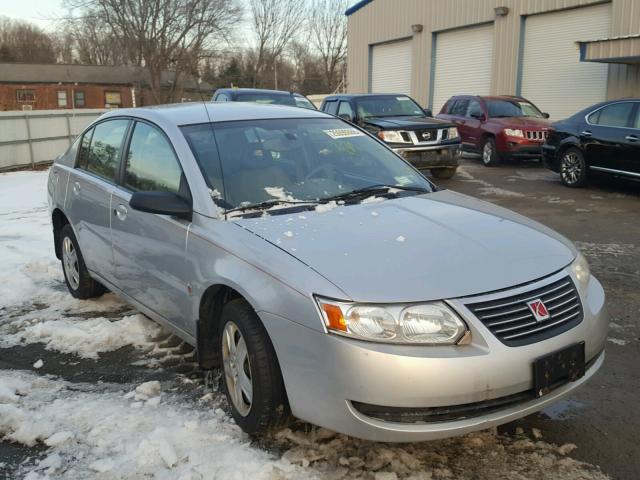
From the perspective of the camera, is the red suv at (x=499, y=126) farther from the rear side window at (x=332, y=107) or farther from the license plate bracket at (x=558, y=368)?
the license plate bracket at (x=558, y=368)

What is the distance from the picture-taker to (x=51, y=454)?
304 cm

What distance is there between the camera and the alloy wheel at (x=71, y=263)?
5.31 meters

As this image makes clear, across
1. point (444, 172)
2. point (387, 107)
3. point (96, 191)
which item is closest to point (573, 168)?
point (444, 172)

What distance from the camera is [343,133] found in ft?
14.2

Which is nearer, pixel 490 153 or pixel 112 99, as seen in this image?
pixel 490 153

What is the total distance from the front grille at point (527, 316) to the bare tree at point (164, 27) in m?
44.7

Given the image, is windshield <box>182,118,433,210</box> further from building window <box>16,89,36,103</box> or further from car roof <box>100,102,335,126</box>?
building window <box>16,89,36,103</box>

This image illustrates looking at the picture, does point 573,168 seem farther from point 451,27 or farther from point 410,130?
point 451,27

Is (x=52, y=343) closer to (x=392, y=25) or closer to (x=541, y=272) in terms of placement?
(x=541, y=272)

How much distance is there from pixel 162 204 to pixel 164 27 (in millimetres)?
45069

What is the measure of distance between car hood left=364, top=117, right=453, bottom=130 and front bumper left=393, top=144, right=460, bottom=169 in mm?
415

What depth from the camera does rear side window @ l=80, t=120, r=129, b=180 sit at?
4555 mm

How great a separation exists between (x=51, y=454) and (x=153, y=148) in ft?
6.29

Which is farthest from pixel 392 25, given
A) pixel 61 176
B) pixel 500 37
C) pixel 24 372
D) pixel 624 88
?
pixel 24 372
